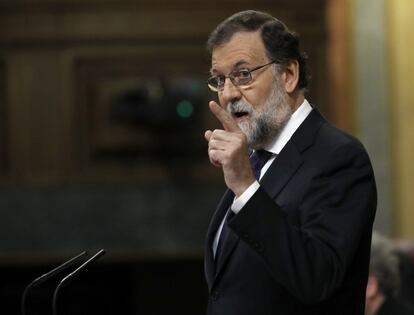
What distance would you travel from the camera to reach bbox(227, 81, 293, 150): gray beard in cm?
235

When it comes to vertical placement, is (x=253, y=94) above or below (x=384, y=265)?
above

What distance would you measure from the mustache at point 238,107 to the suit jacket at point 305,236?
13 cm

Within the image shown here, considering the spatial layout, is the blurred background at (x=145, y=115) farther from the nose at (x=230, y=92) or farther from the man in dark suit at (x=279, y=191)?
the nose at (x=230, y=92)

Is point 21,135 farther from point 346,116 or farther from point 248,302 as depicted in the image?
point 248,302

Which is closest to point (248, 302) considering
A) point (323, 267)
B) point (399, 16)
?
point (323, 267)

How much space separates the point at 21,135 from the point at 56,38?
0.57 m

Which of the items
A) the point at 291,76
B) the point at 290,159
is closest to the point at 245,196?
the point at 290,159

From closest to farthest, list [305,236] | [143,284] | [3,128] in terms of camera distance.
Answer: [305,236], [143,284], [3,128]

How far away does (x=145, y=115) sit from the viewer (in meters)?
5.49

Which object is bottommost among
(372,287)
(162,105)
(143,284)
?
(143,284)

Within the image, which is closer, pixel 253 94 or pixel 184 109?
pixel 253 94

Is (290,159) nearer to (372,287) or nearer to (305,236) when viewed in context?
(305,236)

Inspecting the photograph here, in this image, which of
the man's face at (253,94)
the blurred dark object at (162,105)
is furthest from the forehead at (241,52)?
the blurred dark object at (162,105)

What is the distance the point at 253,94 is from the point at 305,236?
1.44 ft
